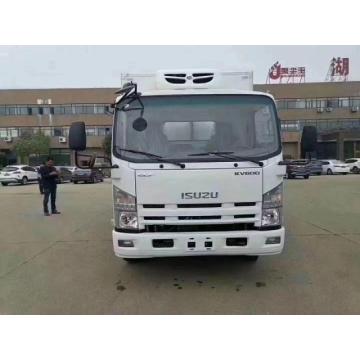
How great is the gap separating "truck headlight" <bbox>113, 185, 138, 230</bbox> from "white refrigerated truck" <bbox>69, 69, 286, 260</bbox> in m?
0.01

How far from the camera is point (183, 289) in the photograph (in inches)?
184

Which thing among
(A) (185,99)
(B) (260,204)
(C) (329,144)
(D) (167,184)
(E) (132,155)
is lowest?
(C) (329,144)

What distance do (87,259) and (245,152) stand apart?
337cm

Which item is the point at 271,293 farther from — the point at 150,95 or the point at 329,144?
the point at 329,144

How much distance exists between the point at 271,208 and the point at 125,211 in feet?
5.86

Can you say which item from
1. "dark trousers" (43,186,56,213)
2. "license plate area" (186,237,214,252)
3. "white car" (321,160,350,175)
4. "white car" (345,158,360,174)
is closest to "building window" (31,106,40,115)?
"white car" (321,160,350,175)

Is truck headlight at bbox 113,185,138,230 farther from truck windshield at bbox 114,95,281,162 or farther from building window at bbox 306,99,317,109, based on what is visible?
→ building window at bbox 306,99,317,109

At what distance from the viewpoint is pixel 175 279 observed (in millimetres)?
5047

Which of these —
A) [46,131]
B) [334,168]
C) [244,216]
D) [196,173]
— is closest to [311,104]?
[334,168]

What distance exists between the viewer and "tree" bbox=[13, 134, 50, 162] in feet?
149

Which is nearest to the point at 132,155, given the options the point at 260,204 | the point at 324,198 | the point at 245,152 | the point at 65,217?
the point at 245,152

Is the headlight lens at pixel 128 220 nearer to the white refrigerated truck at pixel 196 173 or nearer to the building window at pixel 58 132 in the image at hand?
the white refrigerated truck at pixel 196 173

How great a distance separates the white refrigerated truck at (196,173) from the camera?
14.1 ft

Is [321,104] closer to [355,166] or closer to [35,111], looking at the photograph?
[355,166]
